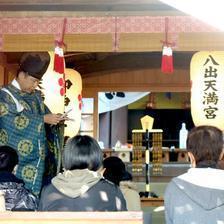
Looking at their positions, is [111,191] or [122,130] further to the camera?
[122,130]

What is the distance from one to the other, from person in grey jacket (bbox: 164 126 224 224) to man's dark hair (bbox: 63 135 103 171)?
1.64ft

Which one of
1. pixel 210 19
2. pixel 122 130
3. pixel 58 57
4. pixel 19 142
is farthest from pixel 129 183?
pixel 122 130

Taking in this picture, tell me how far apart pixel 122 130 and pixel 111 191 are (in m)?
12.8

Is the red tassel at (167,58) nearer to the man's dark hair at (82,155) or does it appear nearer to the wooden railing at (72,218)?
the man's dark hair at (82,155)

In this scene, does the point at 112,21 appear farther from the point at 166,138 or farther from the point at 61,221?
the point at 166,138

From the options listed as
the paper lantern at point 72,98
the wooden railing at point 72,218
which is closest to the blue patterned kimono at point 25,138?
the wooden railing at point 72,218

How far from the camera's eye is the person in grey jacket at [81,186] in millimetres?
3018

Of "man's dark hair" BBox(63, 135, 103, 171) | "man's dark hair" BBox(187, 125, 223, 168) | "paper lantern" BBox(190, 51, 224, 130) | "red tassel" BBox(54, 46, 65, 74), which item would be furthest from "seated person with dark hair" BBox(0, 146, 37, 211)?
"paper lantern" BBox(190, 51, 224, 130)

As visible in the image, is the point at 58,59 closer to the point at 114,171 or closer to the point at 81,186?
the point at 114,171

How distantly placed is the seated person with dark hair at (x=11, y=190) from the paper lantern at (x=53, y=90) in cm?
326

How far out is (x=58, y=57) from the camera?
232 inches

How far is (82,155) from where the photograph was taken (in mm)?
3105

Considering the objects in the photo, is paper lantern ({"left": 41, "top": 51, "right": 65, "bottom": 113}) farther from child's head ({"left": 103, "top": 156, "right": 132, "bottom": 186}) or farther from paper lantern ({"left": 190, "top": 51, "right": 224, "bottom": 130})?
child's head ({"left": 103, "top": 156, "right": 132, "bottom": 186})

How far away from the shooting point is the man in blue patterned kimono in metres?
4.61
